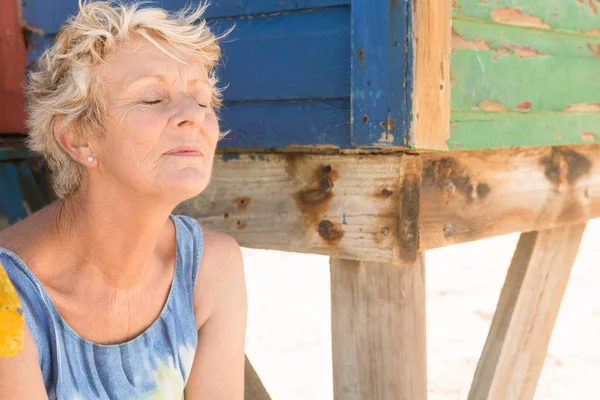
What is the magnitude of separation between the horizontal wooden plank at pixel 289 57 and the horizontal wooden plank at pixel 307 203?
0.73 ft

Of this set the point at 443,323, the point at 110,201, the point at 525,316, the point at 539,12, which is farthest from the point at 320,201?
the point at 443,323

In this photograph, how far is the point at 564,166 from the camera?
3.62 meters

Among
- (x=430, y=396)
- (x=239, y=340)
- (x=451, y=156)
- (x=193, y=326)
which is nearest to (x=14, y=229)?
(x=193, y=326)

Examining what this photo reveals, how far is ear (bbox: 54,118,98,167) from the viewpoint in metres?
2.33

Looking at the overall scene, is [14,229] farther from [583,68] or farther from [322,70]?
[583,68]

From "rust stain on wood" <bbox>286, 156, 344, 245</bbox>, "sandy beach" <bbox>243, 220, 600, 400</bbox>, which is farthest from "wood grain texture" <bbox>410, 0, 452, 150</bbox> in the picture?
"sandy beach" <bbox>243, 220, 600, 400</bbox>

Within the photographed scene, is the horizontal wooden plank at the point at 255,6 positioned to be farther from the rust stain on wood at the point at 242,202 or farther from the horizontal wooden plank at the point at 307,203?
the rust stain on wood at the point at 242,202

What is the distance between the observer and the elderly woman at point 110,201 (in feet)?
7.34

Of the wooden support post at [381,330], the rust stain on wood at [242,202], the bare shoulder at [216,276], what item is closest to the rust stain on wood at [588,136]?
the wooden support post at [381,330]

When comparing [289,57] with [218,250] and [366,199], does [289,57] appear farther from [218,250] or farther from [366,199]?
[218,250]

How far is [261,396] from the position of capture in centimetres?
421

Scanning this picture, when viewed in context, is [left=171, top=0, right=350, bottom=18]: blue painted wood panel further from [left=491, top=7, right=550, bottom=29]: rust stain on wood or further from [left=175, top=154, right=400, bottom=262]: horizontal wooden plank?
[left=491, top=7, right=550, bottom=29]: rust stain on wood

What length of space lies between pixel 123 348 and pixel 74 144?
56 centimetres

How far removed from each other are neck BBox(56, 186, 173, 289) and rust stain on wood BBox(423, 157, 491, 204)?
0.89m
